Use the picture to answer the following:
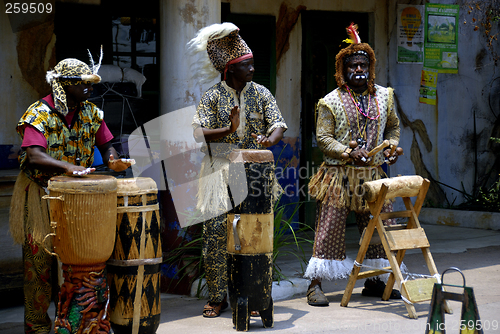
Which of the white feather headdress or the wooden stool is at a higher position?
the white feather headdress

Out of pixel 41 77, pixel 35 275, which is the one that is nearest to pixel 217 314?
pixel 35 275

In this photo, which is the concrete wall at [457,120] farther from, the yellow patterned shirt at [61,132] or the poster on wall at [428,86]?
the yellow patterned shirt at [61,132]

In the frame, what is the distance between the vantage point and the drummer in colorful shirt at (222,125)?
4.07 m

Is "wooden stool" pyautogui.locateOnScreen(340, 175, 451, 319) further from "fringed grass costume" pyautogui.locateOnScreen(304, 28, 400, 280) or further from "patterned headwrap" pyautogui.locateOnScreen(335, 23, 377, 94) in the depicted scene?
"patterned headwrap" pyautogui.locateOnScreen(335, 23, 377, 94)

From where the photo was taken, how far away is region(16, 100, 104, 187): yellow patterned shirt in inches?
133

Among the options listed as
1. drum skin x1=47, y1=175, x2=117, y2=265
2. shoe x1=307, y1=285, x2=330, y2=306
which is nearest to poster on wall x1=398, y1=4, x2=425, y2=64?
shoe x1=307, y1=285, x2=330, y2=306

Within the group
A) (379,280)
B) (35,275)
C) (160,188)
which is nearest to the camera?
(35,275)

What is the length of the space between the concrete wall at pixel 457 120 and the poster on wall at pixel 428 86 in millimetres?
88

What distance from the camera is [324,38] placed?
7.48 metres

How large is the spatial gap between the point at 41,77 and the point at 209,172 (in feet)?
8.55

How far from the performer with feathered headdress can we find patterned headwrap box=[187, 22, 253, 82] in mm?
855

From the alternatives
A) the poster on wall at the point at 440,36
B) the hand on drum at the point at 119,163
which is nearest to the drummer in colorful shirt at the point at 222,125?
the hand on drum at the point at 119,163

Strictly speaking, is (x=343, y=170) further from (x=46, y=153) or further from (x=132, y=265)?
(x=46, y=153)

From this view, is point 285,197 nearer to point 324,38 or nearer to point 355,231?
point 355,231
